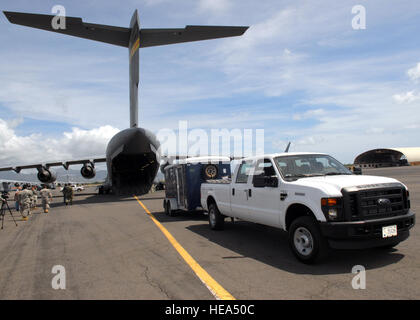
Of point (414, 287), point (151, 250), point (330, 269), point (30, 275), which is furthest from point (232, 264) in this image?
point (30, 275)

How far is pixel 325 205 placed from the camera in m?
5.52

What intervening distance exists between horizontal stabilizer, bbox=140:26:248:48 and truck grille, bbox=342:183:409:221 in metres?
15.9

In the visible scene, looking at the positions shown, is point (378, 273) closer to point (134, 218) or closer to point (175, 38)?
point (134, 218)

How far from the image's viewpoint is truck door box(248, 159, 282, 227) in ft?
22.1

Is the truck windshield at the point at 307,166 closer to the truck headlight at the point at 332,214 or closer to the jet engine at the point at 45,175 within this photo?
the truck headlight at the point at 332,214

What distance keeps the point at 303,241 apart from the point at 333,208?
3.07 ft

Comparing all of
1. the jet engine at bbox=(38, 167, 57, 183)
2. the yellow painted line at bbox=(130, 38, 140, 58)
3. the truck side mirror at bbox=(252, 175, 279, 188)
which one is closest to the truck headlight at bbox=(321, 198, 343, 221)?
the truck side mirror at bbox=(252, 175, 279, 188)

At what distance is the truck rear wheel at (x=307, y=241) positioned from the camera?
18.5ft

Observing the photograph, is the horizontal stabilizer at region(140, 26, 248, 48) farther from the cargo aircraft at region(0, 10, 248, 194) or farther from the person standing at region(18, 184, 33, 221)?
the person standing at region(18, 184, 33, 221)

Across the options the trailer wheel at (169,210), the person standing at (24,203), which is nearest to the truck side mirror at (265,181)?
the trailer wheel at (169,210)

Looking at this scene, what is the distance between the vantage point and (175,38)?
23000 mm

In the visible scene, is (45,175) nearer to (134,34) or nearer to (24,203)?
(134,34)

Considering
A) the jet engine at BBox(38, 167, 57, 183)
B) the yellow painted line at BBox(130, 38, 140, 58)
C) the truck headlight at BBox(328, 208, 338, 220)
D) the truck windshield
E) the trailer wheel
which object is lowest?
the trailer wheel
